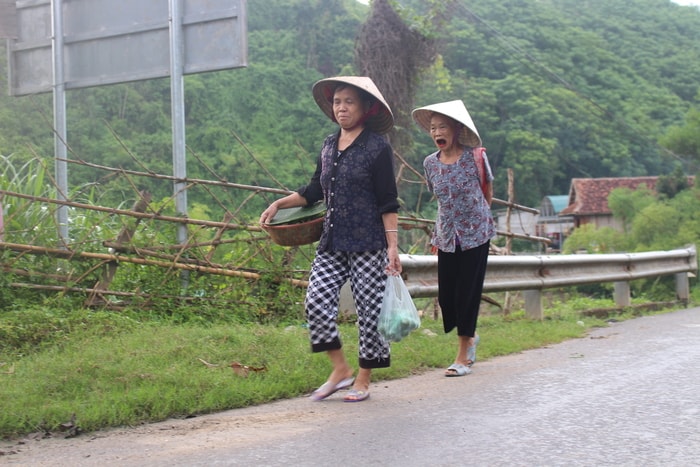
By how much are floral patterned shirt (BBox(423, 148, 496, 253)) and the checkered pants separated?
46.5 inches

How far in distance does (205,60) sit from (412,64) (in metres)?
9.75

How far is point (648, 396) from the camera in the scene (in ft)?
15.3

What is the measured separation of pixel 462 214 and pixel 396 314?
4.82 ft

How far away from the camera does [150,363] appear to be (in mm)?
5309

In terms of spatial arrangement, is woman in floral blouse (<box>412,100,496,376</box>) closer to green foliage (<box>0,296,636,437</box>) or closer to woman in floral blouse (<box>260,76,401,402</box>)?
green foliage (<box>0,296,636,437</box>)

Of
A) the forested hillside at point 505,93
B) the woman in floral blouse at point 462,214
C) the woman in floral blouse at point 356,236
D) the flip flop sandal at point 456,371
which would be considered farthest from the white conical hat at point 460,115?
the forested hillside at point 505,93

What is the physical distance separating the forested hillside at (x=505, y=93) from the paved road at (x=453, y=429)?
66.4ft

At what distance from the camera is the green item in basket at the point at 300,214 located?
5340 mm

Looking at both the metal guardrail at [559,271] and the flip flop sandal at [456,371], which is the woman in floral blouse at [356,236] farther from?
the metal guardrail at [559,271]

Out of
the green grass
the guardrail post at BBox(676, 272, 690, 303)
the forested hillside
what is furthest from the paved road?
the forested hillside

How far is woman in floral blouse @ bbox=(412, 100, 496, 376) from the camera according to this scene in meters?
6.12

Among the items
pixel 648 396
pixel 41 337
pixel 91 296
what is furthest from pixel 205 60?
pixel 648 396

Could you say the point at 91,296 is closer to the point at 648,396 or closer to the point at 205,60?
the point at 205,60

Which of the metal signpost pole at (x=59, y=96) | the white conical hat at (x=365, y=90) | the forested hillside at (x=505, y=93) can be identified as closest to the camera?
the white conical hat at (x=365, y=90)
